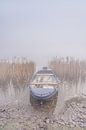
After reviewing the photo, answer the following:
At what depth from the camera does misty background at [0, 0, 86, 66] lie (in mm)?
5090

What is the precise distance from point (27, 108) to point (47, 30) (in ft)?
2.82

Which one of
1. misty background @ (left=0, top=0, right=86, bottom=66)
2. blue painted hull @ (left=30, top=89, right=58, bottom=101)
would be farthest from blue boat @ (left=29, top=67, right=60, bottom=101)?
misty background @ (left=0, top=0, right=86, bottom=66)

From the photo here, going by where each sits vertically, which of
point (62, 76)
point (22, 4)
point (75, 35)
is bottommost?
point (62, 76)

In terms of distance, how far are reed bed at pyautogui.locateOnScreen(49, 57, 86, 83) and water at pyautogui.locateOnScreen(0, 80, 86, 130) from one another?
0.08 metres

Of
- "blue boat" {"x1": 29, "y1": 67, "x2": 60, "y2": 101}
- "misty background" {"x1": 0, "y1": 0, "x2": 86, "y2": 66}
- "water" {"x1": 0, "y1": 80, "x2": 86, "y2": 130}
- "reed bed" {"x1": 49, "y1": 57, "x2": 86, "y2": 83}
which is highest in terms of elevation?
"misty background" {"x1": 0, "y1": 0, "x2": 86, "y2": 66}

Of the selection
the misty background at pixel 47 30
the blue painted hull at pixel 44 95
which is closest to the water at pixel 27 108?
the blue painted hull at pixel 44 95

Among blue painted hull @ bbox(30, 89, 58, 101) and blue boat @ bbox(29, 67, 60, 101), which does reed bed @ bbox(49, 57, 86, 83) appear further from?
blue painted hull @ bbox(30, 89, 58, 101)

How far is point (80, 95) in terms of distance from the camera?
5086 millimetres

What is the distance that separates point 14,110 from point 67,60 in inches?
30.6

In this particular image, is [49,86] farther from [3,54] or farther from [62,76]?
[3,54]

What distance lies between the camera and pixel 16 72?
16.9 feet

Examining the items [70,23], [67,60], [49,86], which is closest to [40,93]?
[49,86]

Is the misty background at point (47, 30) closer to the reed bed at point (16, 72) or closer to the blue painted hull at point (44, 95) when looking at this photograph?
the reed bed at point (16, 72)

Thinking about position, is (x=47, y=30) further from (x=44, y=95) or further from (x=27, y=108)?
(x=27, y=108)
